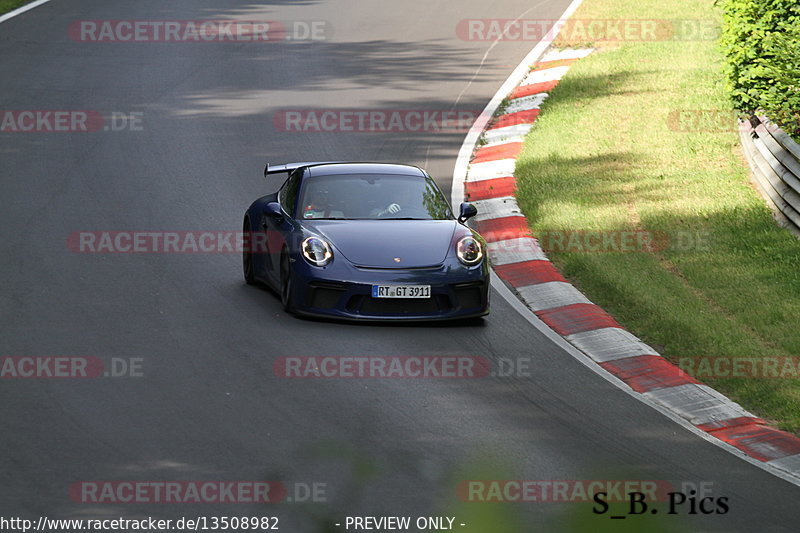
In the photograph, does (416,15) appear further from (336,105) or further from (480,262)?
(480,262)

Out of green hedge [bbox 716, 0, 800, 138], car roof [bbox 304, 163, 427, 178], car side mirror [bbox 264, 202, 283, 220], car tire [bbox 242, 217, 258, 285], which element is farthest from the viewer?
green hedge [bbox 716, 0, 800, 138]

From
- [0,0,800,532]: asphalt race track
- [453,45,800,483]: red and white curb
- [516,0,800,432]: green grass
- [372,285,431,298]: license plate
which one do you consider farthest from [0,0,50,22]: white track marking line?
[372,285,431,298]: license plate

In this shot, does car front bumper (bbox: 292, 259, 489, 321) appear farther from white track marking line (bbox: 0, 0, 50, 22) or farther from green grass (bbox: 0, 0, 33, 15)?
green grass (bbox: 0, 0, 33, 15)

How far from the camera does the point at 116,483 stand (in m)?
6.93

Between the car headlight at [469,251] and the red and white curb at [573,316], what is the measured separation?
87 cm

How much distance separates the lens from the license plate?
1060 cm

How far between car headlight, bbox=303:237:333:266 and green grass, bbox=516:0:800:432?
2.74 metres

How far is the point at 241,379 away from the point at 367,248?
224 centimetres

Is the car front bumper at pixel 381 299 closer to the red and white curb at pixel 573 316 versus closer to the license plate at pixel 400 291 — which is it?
the license plate at pixel 400 291

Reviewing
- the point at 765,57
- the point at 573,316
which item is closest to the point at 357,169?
the point at 573,316

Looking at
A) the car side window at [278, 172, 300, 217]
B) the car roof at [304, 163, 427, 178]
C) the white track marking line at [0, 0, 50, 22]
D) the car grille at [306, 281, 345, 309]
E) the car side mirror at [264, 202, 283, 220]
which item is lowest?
the car grille at [306, 281, 345, 309]

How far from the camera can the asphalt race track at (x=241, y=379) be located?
679 cm

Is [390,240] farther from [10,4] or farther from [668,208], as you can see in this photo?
[10,4]

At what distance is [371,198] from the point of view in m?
11.9
